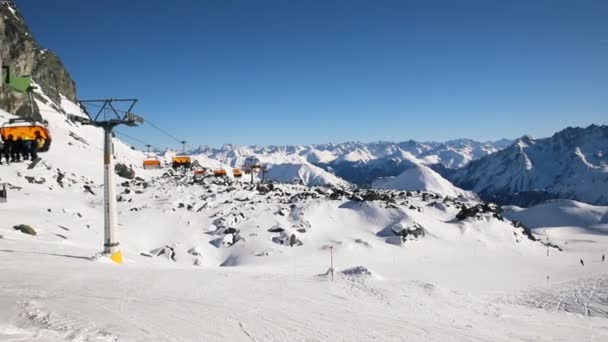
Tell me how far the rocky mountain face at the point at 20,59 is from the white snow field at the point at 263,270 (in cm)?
966

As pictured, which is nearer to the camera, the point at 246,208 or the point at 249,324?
the point at 249,324

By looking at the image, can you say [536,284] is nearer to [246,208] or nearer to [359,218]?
[359,218]

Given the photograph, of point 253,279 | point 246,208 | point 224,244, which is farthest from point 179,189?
point 253,279

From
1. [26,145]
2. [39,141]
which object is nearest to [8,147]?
[26,145]

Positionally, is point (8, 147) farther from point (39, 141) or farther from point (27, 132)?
point (39, 141)

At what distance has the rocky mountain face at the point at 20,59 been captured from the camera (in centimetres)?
8356

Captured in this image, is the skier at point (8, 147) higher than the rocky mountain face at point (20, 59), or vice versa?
the rocky mountain face at point (20, 59)

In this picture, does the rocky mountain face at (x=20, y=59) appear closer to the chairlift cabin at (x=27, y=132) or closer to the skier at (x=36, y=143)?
the chairlift cabin at (x=27, y=132)

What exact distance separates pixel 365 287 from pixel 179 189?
1983 inches

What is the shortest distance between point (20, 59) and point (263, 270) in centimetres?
10372

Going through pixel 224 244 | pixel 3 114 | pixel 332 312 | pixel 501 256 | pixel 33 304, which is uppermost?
pixel 3 114

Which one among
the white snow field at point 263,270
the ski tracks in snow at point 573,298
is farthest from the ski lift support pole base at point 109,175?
the ski tracks in snow at point 573,298

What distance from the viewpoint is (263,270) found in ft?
98.9

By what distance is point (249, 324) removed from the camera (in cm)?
1138
